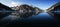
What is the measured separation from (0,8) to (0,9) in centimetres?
125

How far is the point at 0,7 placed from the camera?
8306 centimetres

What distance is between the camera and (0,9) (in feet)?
276

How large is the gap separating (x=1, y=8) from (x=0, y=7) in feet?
8.07

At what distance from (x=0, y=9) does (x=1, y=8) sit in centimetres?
150

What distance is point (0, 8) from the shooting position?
83.2 metres

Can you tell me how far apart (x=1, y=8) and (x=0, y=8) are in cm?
220

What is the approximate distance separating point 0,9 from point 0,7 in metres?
1.88

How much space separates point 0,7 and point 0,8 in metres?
0.75

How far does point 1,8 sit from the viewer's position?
280 feet
